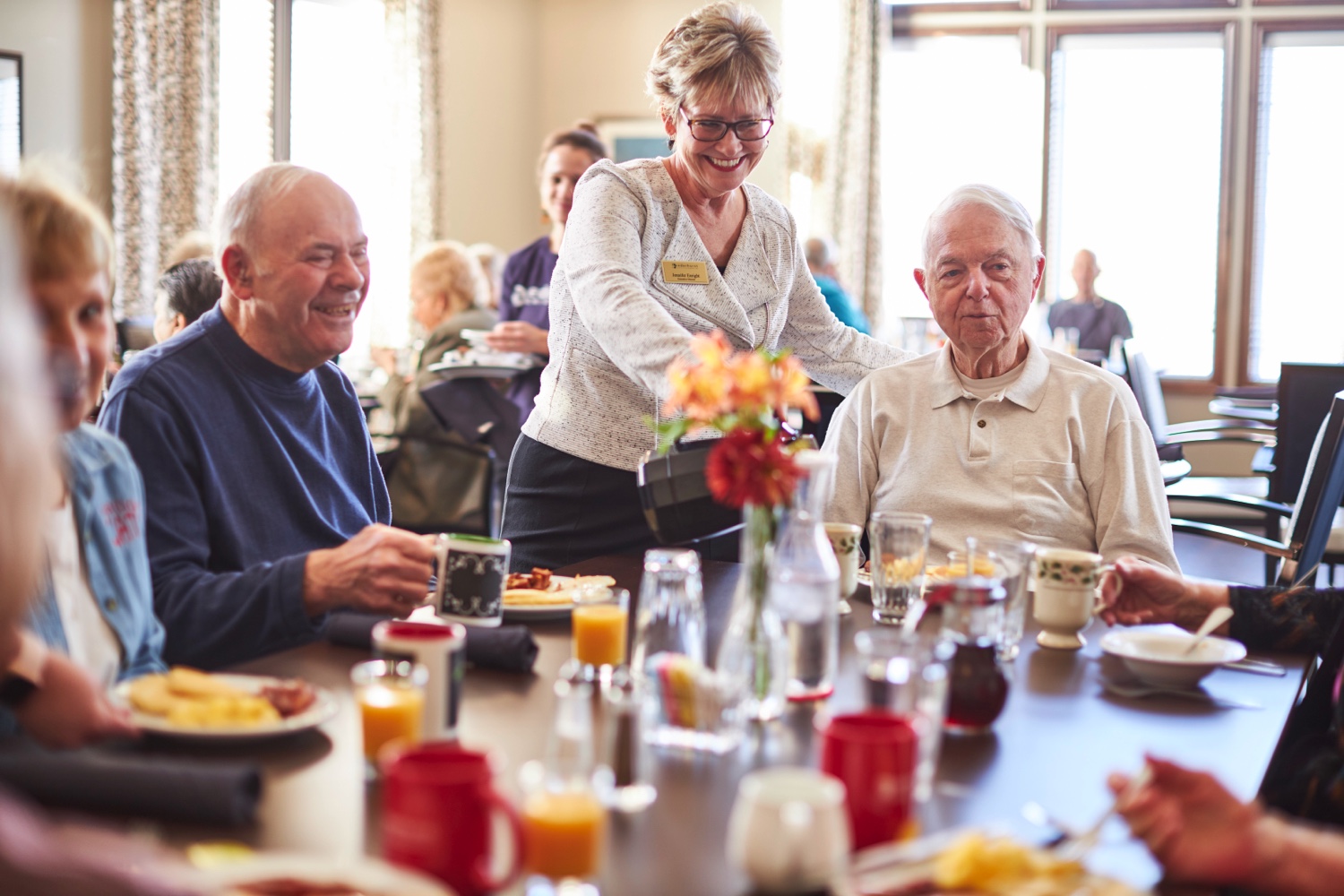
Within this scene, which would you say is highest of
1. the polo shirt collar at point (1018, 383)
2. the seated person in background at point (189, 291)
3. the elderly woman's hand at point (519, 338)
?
the seated person in background at point (189, 291)

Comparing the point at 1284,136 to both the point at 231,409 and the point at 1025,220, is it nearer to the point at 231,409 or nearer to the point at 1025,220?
the point at 1025,220

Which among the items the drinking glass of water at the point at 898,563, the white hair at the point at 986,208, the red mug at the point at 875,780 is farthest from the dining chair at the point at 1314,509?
the red mug at the point at 875,780

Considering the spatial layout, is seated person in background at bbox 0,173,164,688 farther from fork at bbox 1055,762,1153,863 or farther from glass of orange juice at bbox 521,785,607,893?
fork at bbox 1055,762,1153,863

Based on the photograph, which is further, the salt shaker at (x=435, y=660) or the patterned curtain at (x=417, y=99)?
the patterned curtain at (x=417, y=99)

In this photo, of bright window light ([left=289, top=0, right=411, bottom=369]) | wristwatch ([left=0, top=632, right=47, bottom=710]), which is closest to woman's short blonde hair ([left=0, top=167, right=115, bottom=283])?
wristwatch ([left=0, top=632, right=47, bottom=710])


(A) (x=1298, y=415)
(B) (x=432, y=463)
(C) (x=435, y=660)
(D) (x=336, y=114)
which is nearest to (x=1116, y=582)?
(C) (x=435, y=660)

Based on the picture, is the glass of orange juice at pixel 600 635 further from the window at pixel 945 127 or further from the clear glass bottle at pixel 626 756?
the window at pixel 945 127

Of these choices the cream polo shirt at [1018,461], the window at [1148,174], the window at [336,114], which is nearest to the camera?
the cream polo shirt at [1018,461]

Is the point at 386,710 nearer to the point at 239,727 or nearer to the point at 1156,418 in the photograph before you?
the point at 239,727

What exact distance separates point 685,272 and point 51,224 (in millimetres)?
1315

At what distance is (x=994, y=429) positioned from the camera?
2.34m

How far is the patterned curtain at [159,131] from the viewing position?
20.4 feet

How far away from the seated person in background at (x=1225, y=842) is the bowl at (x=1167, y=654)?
0.50m

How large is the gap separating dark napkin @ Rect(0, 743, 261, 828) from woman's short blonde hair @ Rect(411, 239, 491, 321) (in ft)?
14.8
